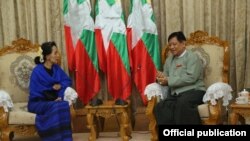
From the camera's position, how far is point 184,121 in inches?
145

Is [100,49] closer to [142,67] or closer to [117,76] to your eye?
[117,76]

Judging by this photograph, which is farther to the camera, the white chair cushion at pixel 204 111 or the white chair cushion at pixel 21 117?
the white chair cushion at pixel 21 117

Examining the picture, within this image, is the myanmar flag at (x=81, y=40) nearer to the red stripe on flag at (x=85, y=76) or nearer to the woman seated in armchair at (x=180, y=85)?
the red stripe on flag at (x=85, y=76)

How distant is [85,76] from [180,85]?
4.06 ft

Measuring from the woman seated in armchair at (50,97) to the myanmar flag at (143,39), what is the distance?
87cm

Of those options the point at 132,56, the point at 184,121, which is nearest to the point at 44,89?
the point at 132,56

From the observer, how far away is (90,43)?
15.0 ft

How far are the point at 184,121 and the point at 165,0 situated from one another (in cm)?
161

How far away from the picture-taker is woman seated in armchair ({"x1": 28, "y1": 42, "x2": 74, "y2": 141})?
388 centimetres

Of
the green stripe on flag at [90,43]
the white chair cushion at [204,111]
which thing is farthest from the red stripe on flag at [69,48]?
the white chair cushion at [204,111]

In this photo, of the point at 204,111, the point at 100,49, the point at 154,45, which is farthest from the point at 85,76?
the point at 204,111

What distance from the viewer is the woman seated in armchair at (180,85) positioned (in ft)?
12.1

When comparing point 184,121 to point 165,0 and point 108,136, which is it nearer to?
point 108,136

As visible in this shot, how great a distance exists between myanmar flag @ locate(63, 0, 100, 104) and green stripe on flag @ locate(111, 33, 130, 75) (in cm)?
Result: 28
